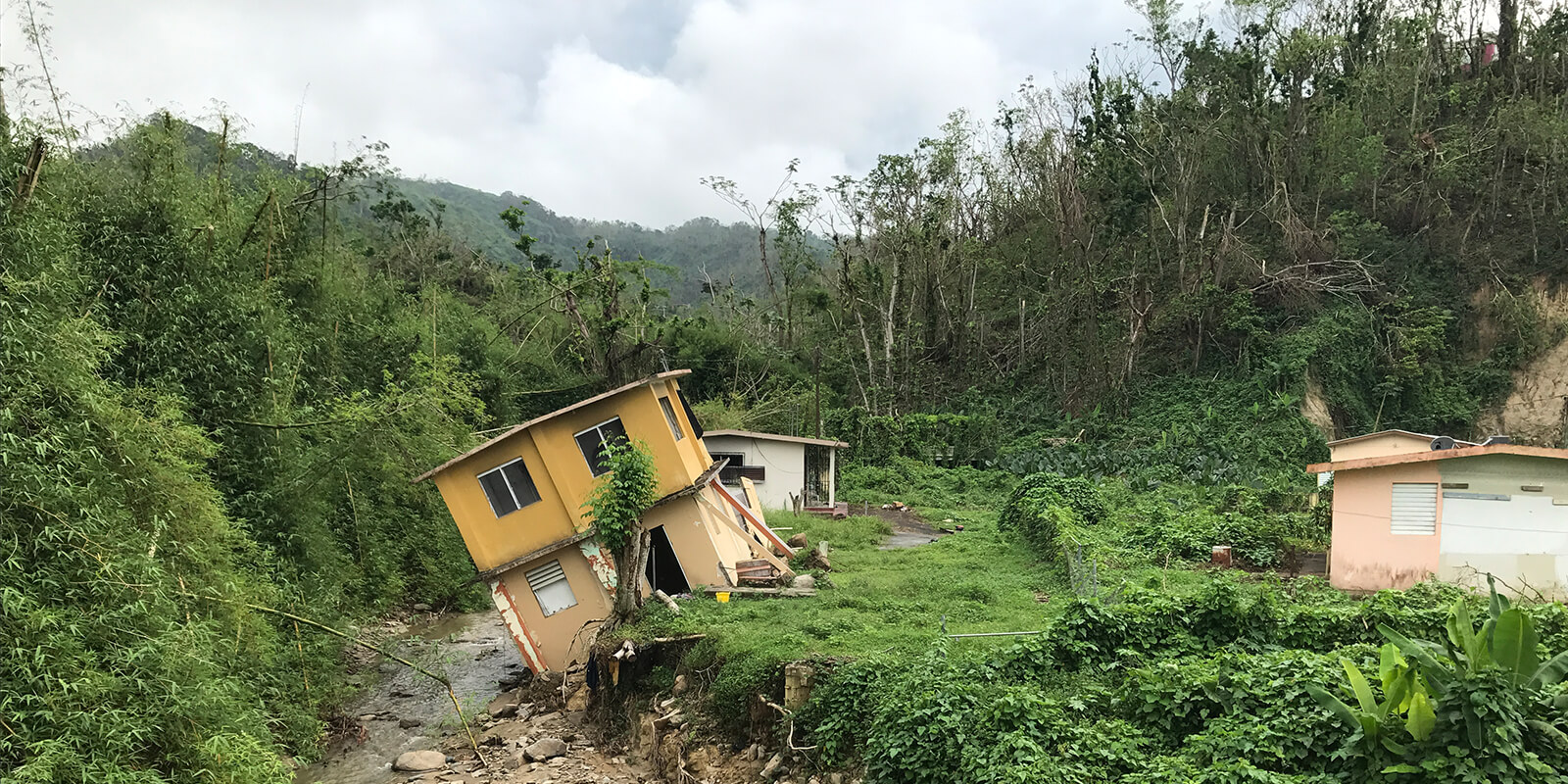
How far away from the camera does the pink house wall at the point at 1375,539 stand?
1217cm

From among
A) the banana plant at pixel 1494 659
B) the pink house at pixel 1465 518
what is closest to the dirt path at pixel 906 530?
the pink house at pixel 1465 518

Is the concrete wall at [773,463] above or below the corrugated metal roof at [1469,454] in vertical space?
below

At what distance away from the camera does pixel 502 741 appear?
38.5ft

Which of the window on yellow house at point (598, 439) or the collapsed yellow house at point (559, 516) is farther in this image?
the window on yellow house at point (598, 439)

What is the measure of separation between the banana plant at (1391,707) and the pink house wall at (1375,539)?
778 cm

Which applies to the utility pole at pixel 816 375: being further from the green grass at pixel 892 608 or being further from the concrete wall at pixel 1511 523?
the concrete wall at pixel 1511 523

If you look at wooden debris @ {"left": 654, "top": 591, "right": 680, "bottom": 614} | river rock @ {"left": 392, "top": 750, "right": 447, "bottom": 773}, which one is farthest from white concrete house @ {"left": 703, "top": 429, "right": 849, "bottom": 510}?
river rock @ {"left": 392, "top": 750, "right": 447, "bottom": 773}

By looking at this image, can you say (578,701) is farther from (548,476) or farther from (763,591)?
(548,476)

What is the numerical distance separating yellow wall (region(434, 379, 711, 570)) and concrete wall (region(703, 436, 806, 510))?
982 centimetres

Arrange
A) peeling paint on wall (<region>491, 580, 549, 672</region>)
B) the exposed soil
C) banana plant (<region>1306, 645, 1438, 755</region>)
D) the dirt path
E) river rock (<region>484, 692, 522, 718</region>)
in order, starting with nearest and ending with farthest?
banana plant (<region>1306, 645, 1438, 755</region>) < river rock (<region>484, 692, 522, 718</region>) < peeling paint on wall (<region>491, 580, 549, 672</region>) < the dirt path < the exposed soil

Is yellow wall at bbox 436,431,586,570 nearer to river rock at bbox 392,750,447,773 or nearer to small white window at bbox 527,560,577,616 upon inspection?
small white window at bbox 527,560,577,616

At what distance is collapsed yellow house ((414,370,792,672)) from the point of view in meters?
13.7

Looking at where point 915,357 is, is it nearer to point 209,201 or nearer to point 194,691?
point 209,201

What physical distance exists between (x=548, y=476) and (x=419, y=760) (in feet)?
14.5
